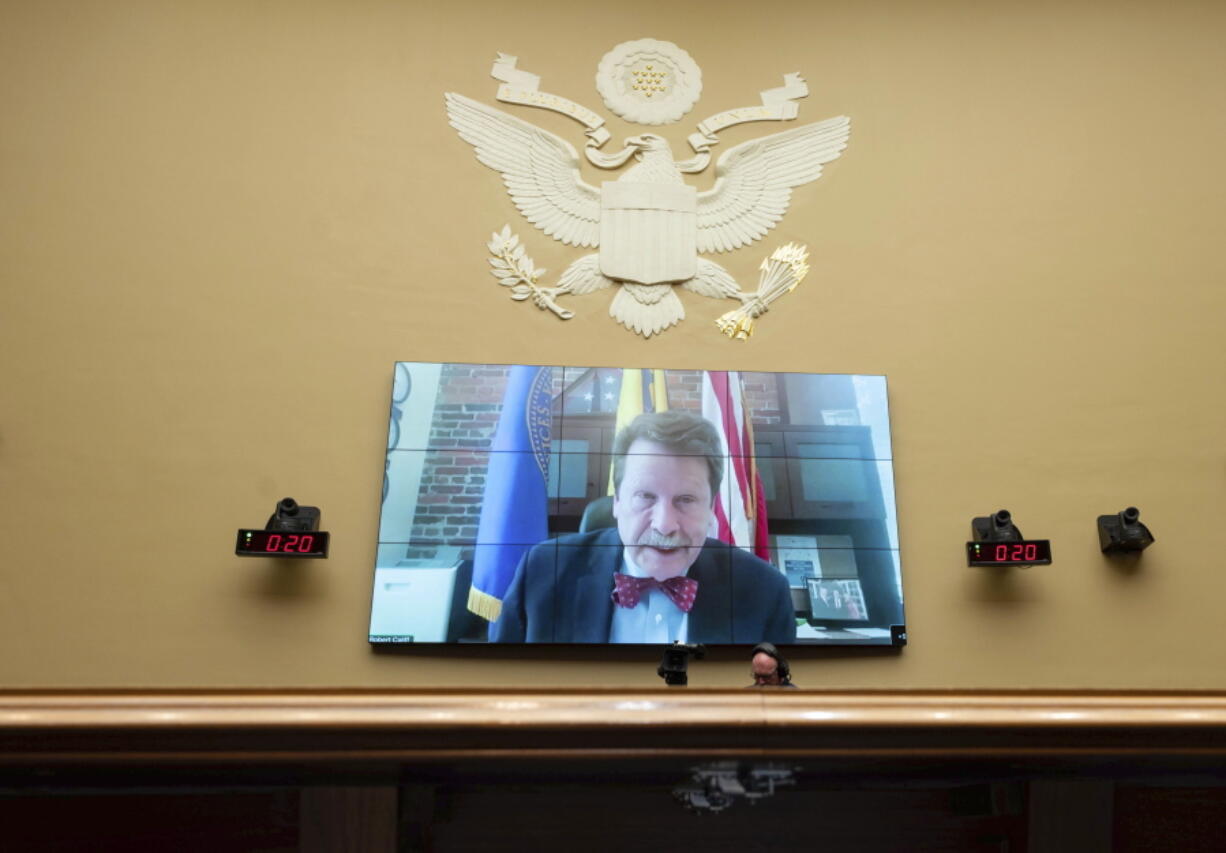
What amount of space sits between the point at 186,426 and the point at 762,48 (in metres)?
4.59

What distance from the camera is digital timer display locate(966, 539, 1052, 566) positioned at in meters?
5.30

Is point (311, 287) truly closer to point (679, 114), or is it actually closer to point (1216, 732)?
point (679, 114)

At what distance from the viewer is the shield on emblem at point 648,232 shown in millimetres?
5961

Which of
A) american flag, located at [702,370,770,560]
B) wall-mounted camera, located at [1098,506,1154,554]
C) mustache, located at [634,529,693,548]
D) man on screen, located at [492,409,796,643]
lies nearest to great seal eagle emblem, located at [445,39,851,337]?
american flag, located at [702,370,770,560]

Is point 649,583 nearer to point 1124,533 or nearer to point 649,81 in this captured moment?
point 1124,533

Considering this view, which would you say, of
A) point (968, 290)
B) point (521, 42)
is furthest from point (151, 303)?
point (968, 290)

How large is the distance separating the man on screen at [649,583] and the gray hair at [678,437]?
8cm

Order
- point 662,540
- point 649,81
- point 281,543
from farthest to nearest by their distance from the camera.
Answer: point 649,81, point 662,540, point 281,543

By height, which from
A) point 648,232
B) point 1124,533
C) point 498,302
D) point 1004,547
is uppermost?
point 648,232

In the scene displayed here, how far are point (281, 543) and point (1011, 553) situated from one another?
4.14m

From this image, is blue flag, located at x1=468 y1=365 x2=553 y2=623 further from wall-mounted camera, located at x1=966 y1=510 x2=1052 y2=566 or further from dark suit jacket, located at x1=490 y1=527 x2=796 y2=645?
wall-mounted camera, located at x1=966 y1=510 x2=1052 y2=566

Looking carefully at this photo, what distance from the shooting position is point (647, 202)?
610 centimetres

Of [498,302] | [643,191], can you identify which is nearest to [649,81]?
[643,191]

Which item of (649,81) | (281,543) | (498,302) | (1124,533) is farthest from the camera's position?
(649,81)
